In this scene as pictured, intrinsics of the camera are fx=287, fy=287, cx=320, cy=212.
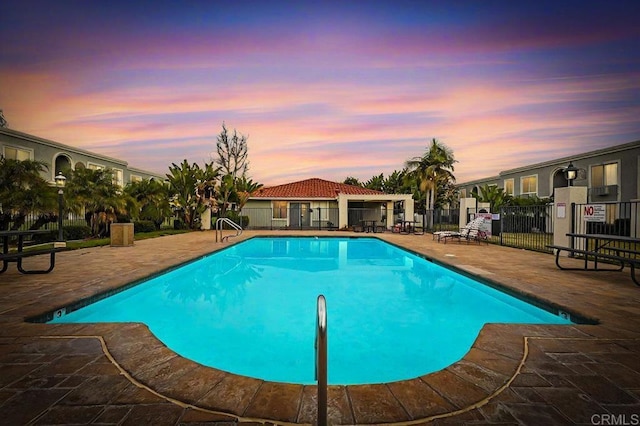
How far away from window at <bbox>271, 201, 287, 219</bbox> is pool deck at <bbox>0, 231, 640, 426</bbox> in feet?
69.9

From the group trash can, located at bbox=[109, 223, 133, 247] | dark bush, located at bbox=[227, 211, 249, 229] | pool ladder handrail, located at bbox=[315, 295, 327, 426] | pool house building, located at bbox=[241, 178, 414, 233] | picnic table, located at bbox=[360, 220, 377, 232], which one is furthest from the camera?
pool house building, located at bbox=[241, 178, 414, 233]

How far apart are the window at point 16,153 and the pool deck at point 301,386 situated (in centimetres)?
1901

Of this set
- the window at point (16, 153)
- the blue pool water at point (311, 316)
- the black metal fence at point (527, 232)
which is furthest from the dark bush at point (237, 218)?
the black metal fence at point (527, 232)

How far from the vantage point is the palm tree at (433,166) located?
2533cm

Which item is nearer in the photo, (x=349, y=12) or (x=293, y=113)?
(x=349, y=12)

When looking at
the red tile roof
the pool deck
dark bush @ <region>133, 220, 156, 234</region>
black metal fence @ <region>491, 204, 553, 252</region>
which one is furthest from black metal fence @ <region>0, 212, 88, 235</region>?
black metal fence @ <region>491, 204, 553, 252</region>

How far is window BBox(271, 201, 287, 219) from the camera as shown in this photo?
2486 cm

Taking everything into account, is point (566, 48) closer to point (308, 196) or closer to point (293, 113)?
point (293, 113)

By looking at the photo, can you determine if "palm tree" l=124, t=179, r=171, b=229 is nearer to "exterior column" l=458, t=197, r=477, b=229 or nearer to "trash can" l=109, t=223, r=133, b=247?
"trash can" l=109, t=223, r=133, b=247

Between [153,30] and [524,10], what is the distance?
1410 centimetres

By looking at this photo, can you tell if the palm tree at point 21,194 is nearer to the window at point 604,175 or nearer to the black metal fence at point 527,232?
the black metal fence at point 527,232

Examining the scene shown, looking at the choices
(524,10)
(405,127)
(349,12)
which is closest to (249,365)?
(349,12)

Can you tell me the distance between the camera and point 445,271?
793cm

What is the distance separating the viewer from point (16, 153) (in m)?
16.7
